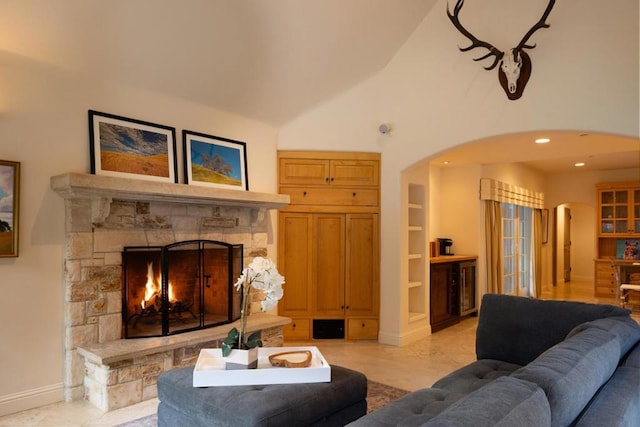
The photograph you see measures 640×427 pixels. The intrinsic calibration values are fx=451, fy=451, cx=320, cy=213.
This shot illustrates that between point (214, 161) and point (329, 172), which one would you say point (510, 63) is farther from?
point (214, 161)

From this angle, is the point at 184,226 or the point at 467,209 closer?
the point at 184,226

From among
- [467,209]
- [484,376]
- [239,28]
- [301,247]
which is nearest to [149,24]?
[239,28]

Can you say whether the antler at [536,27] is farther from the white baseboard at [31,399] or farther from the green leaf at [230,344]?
the white baseboard at [31,399]

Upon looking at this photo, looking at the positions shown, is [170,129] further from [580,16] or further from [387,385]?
[580,16]

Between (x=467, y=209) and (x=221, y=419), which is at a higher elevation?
(x=467, y=209)

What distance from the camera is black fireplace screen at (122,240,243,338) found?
376cm

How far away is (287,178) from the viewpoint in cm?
521

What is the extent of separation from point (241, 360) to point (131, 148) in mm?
2214

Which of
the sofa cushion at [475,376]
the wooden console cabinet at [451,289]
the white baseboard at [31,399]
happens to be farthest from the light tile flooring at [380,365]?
the sofa cushion at [475,376]

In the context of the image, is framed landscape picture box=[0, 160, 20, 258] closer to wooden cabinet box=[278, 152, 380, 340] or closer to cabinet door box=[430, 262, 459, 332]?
wooden cabinet box=[278, 152, 380, 340]

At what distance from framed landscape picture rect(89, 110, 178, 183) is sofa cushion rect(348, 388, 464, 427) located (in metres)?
2.78

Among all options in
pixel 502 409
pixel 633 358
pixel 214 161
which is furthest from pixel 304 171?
pixel 502 409

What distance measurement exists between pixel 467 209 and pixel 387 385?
409 centimetres

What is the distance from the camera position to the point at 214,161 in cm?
443
